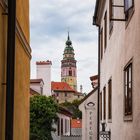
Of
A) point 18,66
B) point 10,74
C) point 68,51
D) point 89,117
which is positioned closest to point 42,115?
point 89,117

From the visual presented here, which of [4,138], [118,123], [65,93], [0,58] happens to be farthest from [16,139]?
[65,93]

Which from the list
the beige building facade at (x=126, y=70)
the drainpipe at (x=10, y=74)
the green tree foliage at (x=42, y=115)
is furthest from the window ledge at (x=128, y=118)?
the green tree foliage at (x=42, y=115)

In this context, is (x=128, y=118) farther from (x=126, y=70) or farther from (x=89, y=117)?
(x=89, y=117)

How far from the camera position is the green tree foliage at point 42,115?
32.0m

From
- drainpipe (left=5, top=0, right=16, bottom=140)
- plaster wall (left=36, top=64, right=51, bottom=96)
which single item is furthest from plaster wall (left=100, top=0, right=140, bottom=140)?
plaster wall (left=36, top=64, right=51, bottom=96)

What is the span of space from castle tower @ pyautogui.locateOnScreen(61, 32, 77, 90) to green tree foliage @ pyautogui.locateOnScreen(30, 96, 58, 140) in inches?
5923

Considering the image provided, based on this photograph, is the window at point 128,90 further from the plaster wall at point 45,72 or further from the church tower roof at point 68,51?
the church tower roof at point 68,51

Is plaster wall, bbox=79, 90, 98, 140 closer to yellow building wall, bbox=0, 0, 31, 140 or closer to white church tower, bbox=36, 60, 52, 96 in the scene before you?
yellow building wall, bbox=0, 0, 31, 140

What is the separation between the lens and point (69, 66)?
187 m

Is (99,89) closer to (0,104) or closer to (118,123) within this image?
(118,123)

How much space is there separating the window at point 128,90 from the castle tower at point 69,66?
171 meters

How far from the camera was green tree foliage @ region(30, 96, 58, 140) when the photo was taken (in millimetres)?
31984

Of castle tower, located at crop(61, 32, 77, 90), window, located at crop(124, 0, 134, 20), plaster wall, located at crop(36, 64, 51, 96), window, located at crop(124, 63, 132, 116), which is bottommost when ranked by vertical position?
window, located at crop(124, 63, 132, 116)

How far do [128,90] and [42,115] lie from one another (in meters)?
21.3
